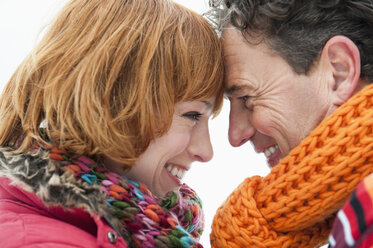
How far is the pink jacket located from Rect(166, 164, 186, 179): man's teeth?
13.3 inches

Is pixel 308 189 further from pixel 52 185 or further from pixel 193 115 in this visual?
pixel 52 185

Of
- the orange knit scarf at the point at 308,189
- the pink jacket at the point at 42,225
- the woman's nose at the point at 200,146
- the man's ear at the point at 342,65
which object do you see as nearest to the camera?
the pink jacket at the point at 42,225

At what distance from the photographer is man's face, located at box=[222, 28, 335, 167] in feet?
4.34

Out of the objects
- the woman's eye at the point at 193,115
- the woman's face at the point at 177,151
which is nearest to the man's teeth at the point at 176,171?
the woman's face at the point at 177,151

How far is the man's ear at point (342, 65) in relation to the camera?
127 cm

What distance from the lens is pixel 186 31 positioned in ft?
4.33

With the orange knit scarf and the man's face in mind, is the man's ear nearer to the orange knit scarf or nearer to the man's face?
the man's face

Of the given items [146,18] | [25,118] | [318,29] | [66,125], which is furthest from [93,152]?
[318,29]

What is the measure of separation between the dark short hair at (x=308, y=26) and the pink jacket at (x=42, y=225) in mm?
728

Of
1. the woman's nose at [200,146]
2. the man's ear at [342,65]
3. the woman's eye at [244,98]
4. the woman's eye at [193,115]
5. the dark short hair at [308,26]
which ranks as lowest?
the woman's nose at [200,146]

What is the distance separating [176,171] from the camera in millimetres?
1416

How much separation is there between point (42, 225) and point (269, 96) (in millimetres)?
748

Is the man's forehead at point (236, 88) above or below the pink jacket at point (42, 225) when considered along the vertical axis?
above

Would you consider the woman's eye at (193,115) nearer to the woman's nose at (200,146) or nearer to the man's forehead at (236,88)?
the woman's nose at (200,146)
